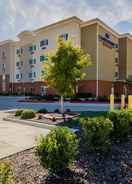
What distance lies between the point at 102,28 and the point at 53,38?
9346 millimetres

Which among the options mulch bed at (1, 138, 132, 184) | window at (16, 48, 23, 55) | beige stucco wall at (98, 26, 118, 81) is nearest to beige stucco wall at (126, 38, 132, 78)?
beige stucco wall at (98, 26, 118, 81)

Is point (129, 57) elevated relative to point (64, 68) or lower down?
elevated

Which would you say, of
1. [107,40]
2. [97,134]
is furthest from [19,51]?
[97,134]

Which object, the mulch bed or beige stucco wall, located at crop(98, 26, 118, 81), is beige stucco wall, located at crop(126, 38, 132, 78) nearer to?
beige stucco wall, located at crop(98, 26, 118, 81)

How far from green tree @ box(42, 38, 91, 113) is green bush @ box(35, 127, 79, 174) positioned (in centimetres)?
977

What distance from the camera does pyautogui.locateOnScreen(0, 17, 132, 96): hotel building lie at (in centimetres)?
3641

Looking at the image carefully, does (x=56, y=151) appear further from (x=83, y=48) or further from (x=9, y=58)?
(x=9, y=58)

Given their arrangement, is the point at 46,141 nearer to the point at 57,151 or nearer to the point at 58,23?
the point at 57,151

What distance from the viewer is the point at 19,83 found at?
5019 centimetres

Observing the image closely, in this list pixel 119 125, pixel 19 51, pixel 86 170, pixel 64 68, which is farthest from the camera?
pixel 19 51

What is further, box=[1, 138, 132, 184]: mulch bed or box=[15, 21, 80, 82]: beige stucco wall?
box=[15, 21, 80, 82]: beige stucco wall

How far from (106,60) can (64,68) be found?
25.7 metres

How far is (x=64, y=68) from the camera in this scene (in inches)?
581

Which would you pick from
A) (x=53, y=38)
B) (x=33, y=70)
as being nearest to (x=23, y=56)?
(x=33, y=70)
